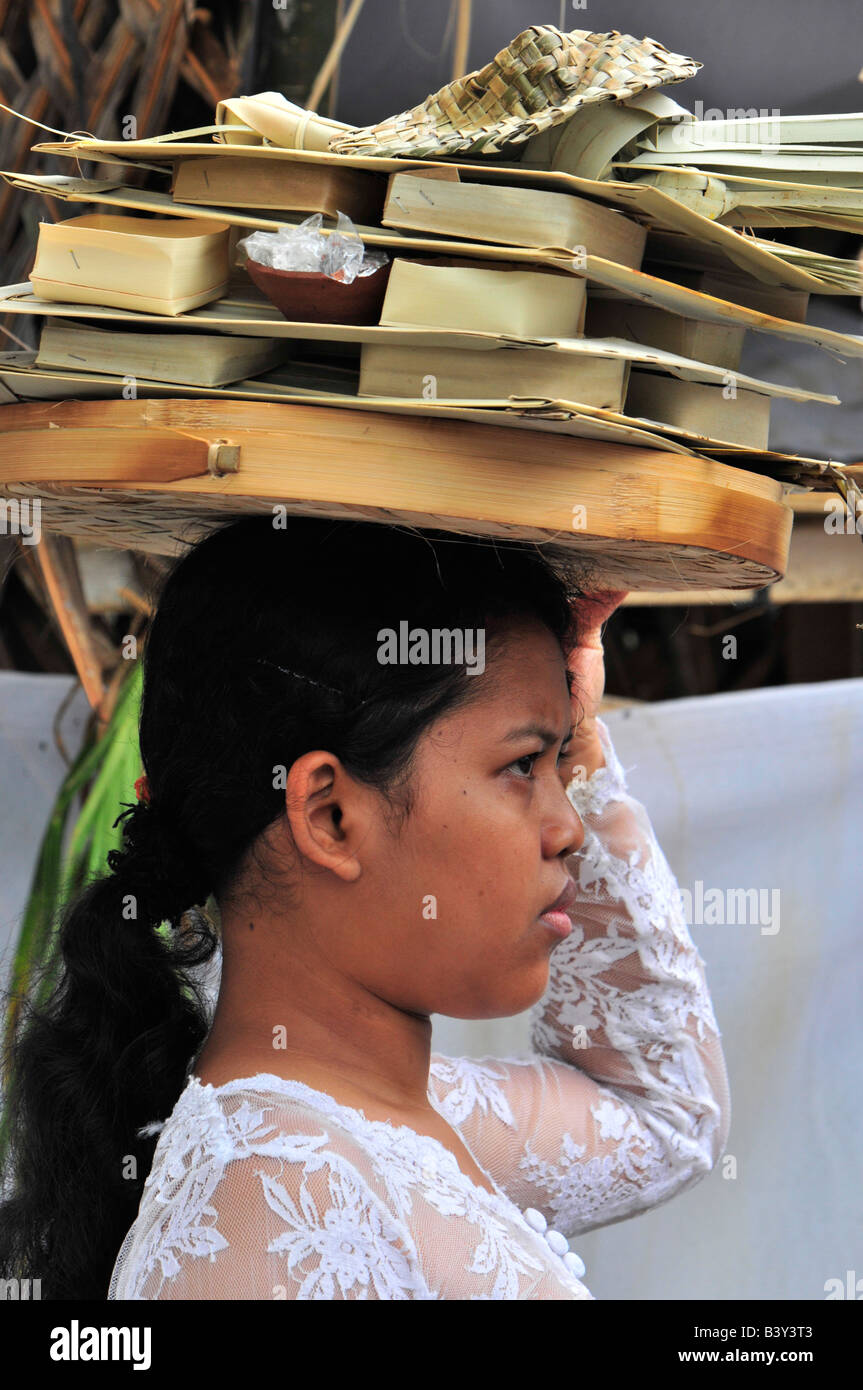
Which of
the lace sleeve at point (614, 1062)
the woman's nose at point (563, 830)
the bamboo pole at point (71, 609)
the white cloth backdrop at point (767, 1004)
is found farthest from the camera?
the white cloth backdrop at point (767, 1004)

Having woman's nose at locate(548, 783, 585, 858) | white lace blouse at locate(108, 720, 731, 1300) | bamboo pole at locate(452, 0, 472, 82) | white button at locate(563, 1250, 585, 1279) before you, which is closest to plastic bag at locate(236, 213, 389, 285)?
woman's nose at locate(548, 783, 585, 858)

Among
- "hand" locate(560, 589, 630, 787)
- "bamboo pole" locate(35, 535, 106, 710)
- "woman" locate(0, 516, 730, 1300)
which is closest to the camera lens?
"woman" locate(0, 516, 730, 1300)

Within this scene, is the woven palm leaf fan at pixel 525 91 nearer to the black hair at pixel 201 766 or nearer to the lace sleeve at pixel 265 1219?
the black hair at pixel 201 766

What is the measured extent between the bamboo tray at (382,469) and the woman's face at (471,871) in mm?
206

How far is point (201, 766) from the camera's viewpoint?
103cm

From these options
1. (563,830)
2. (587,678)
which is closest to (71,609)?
(587,678)

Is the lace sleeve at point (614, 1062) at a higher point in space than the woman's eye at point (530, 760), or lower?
lower

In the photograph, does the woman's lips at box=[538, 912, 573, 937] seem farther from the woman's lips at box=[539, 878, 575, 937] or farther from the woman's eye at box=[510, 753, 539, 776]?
the woman's eye at box=[510, 753, 539, 776]

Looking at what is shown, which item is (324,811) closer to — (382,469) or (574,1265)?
(382,469)

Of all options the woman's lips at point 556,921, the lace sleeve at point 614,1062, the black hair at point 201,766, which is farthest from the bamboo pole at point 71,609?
the woman's lips at point 556,921

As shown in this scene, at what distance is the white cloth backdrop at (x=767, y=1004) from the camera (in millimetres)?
2111

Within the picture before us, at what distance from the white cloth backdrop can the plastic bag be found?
1.41 m

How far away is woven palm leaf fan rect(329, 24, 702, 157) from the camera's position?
0.81m

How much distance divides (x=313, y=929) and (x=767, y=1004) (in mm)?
1353
